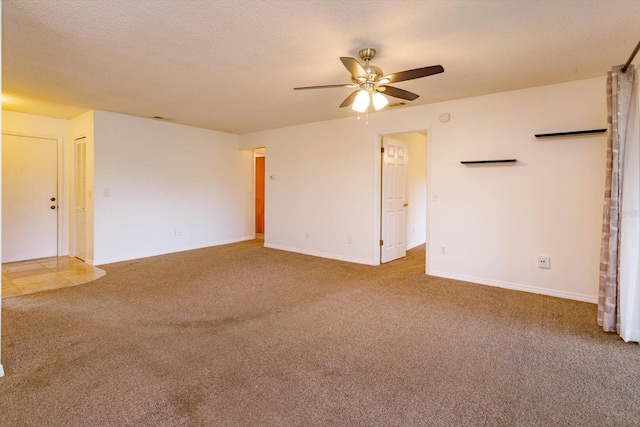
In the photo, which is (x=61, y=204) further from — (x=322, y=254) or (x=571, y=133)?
(x=571, y=133)

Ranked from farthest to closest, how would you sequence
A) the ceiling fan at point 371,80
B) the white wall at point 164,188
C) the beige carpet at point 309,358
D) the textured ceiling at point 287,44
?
the white wall at point 164,188
the ceiling fan at point 371,80
the textured ceiling at point 287,44
the beige carpet at point 309,358

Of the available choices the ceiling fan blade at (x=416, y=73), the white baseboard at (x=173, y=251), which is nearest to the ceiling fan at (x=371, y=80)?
the ceiling fan blade at (x=416, y=73)

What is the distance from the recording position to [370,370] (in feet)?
7.27

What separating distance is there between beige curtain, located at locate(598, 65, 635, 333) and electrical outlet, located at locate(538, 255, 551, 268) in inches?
37.6

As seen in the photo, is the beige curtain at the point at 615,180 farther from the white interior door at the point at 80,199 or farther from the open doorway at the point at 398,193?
the white interior door at the point at 80,199

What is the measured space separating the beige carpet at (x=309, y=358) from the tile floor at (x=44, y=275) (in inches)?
14.9

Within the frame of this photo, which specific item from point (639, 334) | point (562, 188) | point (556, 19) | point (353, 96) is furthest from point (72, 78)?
point (639, 334)

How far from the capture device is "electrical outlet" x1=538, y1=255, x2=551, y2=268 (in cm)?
377

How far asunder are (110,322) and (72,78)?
2729 millimetres

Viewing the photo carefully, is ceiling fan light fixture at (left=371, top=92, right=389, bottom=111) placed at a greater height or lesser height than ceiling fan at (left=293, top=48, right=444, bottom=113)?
lesser

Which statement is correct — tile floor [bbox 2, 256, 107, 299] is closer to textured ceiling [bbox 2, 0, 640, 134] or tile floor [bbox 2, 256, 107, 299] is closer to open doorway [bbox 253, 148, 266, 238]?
textured ceiling [bbox 2, 0, 640, 134]

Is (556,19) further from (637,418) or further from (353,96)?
(637,418)

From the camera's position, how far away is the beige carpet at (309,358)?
181 centimetres

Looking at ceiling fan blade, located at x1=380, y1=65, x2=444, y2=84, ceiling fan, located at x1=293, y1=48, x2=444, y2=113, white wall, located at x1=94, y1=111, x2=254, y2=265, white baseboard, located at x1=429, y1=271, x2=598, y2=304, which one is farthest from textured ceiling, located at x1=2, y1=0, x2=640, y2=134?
white baseboard, located at x1=429, y1=271, x2=598, y2=304
